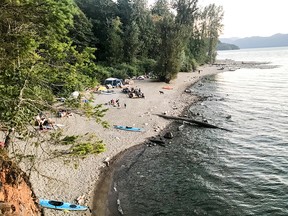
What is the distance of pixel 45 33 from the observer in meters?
7.97

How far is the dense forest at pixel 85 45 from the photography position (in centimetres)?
714

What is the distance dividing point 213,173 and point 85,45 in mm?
19607

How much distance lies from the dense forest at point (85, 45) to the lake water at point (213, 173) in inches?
350

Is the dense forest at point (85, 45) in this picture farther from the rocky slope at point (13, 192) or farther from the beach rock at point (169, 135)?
the beach rock at point (169, 135)

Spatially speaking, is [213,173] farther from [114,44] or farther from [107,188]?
[114,44]

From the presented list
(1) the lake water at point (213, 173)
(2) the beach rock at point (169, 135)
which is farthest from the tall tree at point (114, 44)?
(2) the beach rock at point (169, 135)

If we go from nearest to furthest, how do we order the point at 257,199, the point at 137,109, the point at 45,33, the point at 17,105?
the point at 17,105, the point at 45,33, the point at 257,199, the point at 137,109

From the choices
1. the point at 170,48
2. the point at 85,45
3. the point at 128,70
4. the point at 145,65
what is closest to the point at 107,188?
the point at 85,45

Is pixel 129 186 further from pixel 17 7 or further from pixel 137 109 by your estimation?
pixel 137 109

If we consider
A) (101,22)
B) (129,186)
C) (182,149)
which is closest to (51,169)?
(129,186)

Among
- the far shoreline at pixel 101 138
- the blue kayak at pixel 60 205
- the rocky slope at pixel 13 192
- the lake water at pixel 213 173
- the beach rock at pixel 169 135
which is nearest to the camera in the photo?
the rocky slope at pixel 13 192

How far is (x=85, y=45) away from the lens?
29.5 m

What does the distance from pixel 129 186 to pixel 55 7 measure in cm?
1327

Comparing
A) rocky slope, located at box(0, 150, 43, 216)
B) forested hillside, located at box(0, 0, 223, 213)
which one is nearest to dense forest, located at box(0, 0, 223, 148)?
forested hillside, located at box(0, 0, 223, 213)
